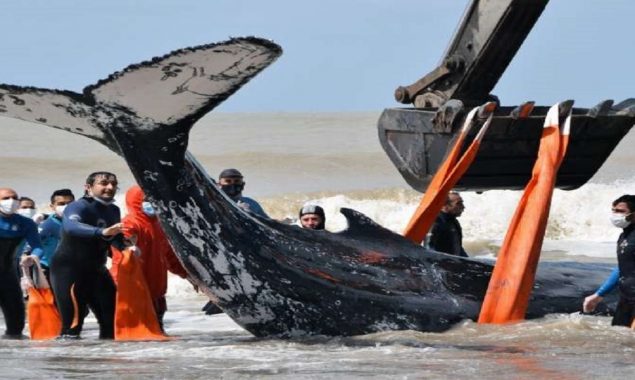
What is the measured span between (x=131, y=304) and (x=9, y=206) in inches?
65.4

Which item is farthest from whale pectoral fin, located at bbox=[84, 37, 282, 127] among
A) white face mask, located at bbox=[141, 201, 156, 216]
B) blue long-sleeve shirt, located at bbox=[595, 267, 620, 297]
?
blue long-sleeve shirt, located at bbox=[595, 267, 620, 297]

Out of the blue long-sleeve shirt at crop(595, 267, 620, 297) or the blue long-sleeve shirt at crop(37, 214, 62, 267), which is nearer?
the blue long-sleeve shirt at crop(595, 267, 620, 297)

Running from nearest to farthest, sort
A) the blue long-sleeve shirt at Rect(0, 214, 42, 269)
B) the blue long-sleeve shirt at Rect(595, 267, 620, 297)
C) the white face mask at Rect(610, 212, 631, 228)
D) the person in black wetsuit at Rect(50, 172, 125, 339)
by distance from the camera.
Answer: the white face mask at Rect(610, 212, 631, 228)
the blue long-sleeve shirt at Rect(595, 267, 620, 297)
the person in black wetsuit at Rect(50, 172, 125, 339)
the blue long-sleeve shirt at Rect(0, 214, 42, 269)

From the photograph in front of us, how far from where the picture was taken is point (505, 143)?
14867 mm

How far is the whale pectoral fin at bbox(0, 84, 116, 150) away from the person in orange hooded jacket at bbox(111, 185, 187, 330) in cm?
104

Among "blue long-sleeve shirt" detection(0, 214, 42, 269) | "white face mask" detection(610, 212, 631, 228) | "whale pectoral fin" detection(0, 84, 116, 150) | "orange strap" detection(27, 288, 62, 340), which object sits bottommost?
"orange strap" detection(27, 288, 62, 340)

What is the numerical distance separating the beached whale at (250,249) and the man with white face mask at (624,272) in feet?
2.49

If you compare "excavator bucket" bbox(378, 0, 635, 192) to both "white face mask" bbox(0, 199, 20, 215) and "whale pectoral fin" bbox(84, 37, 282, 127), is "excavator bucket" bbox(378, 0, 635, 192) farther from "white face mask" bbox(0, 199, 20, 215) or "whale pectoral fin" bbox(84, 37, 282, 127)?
"white face mask" bbox(0, 199, 20, 215)

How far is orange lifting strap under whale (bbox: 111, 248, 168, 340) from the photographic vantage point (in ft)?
43.3

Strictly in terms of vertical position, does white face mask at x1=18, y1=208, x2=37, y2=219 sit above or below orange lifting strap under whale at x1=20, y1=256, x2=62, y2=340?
above

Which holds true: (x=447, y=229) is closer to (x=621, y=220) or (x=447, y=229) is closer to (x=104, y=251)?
(x=621, y=220)

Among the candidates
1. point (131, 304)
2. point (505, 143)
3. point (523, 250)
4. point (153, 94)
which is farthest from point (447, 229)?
point (153, 94)

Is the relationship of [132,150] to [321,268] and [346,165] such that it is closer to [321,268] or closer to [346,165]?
[321,268]

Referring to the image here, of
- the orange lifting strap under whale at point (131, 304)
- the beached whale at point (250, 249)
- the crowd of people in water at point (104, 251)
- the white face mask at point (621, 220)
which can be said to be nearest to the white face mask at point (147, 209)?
the crowd of people in water at point (104, 251)
